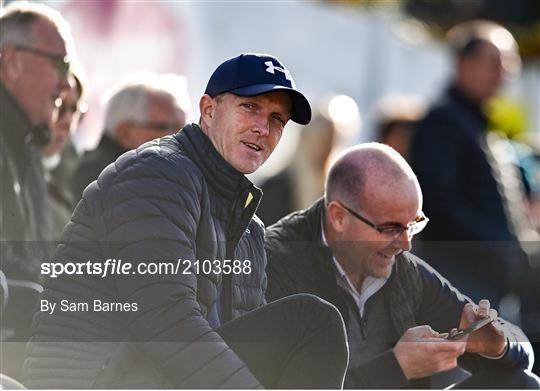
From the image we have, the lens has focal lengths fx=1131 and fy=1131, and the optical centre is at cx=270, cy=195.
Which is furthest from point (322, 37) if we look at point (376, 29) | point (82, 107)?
point (82, 107)

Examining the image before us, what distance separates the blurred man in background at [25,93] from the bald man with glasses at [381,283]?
1.93 ft

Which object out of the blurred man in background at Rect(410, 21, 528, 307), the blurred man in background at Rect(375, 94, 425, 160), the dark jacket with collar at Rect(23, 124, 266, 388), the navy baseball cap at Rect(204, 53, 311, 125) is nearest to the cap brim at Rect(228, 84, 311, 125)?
the navy baseball cap at Rect(204, 53, 311, 125)

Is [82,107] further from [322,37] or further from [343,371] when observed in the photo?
[322,37]

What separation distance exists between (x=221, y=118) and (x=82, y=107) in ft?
2.17

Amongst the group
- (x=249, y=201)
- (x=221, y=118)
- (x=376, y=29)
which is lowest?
(x=376, y=29)

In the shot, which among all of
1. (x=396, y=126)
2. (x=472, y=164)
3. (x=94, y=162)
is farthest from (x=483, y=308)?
(x=396, y=126)

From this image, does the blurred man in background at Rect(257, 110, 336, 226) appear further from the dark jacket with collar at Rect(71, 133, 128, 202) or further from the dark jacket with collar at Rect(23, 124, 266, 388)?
the dark jacket with collar at Rect(23, 124, 266, 388)

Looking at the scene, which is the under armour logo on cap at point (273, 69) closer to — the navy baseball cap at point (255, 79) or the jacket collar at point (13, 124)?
the navy baseball cap at point (255, 79)

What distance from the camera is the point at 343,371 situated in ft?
6.95

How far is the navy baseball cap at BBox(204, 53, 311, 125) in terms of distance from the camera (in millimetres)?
2041

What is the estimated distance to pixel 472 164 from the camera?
13.2 feet

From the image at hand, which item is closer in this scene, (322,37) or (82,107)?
(82,107)

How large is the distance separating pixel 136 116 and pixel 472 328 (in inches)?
34.8

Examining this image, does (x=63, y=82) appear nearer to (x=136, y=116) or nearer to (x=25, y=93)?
(x=25, y=93)
